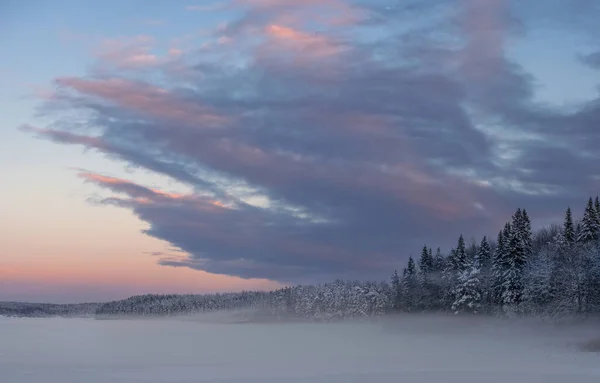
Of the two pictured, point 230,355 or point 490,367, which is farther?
point 230,355

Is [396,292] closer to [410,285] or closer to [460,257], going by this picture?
[410,285]

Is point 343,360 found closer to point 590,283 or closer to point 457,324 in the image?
point 590,283

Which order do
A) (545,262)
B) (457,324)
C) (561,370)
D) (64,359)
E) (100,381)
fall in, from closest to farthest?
(100,381) < (561,370) < (64,359) < (545,262) < (457,324)

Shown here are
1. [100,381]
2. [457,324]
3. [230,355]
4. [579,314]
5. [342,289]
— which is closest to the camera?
[100,381]

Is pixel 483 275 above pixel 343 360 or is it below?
above

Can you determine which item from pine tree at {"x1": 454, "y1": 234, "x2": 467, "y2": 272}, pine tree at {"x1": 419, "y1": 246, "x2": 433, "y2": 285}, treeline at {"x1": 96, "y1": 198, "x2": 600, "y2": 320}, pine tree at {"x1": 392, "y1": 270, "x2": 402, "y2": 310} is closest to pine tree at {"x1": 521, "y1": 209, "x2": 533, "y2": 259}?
treeline at {"x1": 96, "y1": 198, "x2": 600, "y2": 320}

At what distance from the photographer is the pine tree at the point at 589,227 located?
8319 centimetres

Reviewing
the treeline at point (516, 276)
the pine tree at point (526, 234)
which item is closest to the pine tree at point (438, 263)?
the treeline at point (516, 276)

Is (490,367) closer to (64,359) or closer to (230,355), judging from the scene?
(230,355)

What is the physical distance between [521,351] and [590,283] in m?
22.0

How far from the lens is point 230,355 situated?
49.7 metres

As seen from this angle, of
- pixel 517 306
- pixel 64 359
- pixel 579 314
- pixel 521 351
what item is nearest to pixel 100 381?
pixel 64 359

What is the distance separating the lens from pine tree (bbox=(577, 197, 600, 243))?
83.2 metres

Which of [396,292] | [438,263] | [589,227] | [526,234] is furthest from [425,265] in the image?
[589,227]
